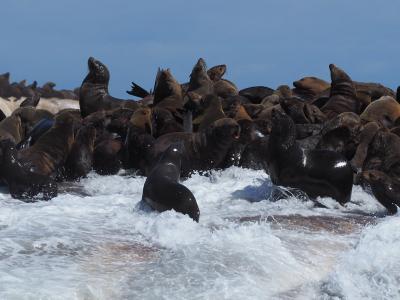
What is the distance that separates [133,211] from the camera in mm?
8859

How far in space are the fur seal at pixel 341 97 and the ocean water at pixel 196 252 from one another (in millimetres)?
5469

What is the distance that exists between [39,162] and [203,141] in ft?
7.60

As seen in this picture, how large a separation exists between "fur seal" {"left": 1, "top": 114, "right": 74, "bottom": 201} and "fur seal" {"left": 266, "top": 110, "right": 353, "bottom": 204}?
2544 mm

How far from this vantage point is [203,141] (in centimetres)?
1193

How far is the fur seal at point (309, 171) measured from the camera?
10.0m

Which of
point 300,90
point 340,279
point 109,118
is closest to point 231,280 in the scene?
point 340,279

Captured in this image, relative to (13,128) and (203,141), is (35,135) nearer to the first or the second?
(13,128)

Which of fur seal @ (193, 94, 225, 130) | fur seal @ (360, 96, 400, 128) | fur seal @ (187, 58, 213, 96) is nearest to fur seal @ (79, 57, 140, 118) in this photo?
fur seal @ (193, 94, 225, 130)

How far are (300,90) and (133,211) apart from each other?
10.6 metres

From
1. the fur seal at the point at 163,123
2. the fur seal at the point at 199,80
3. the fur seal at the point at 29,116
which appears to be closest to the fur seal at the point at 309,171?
the fur seal at the point at 163,123

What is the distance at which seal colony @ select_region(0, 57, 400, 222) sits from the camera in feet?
32.5

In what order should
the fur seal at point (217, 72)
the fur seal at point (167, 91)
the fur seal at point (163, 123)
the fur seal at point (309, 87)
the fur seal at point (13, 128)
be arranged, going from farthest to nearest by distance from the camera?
the fur seal at point (217, 72) → the fur seal at point (309, 87) → the fur seal at point (167, 91) → the fur seal at point (13, 128) → the fur seal at point (163, 123)

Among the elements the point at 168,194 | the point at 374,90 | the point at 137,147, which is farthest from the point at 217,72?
the point at 168,194

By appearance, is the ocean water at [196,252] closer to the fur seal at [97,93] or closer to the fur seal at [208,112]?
the fur seal at [208,112]
